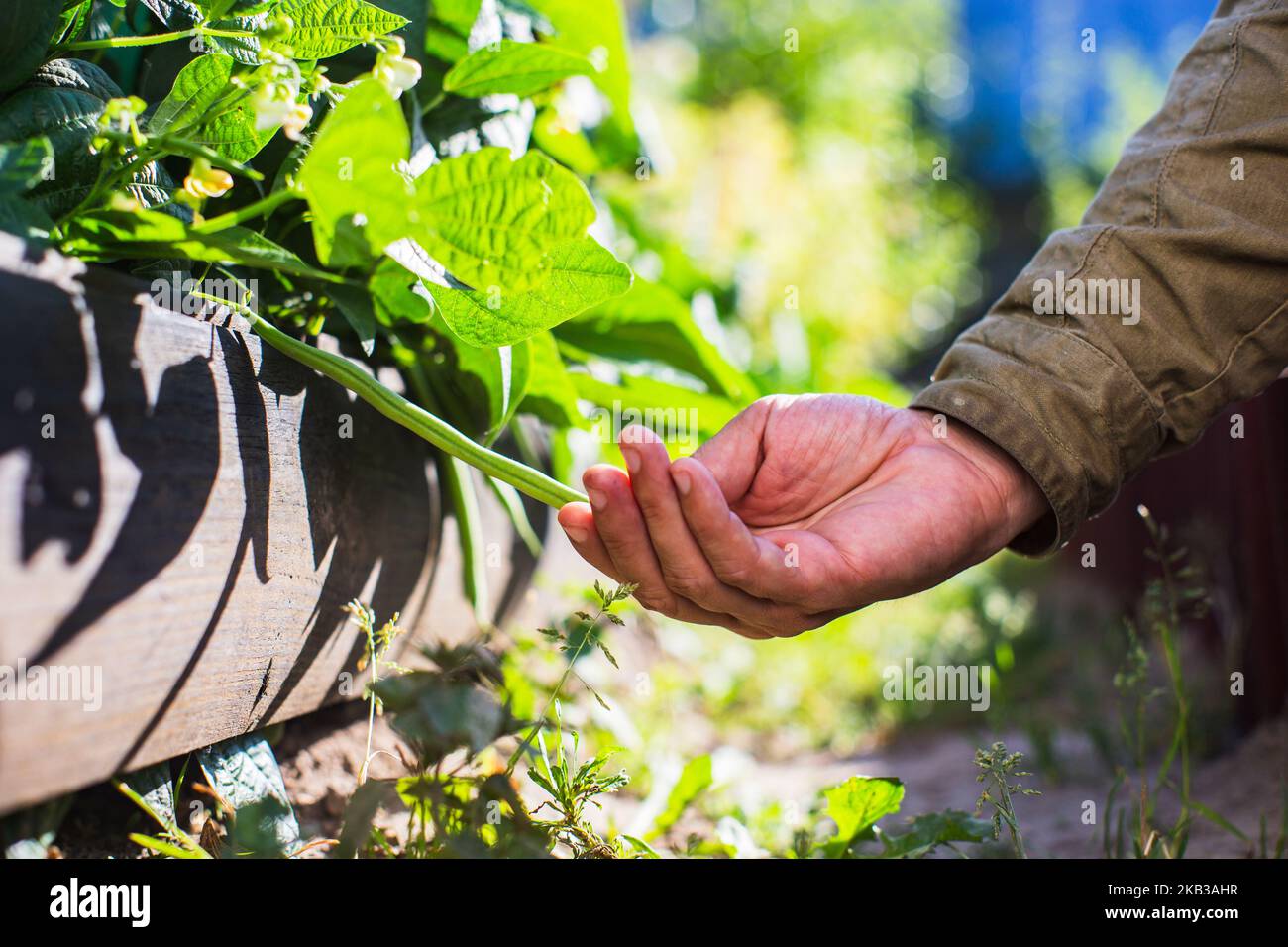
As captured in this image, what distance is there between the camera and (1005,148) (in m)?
9.14

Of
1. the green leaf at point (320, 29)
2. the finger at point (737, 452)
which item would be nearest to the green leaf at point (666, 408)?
the finger at point (737, 452)

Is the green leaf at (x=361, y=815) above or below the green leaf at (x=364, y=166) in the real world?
below

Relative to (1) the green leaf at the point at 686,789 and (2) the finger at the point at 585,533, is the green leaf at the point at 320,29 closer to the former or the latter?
(2) the finger at the point at 585,533

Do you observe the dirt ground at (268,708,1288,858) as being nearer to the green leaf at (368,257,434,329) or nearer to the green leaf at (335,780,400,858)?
the green leaf at (335,780,400,858)

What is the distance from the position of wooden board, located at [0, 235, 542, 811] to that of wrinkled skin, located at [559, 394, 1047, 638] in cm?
19

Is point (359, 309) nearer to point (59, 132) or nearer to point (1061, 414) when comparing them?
point (59, 132)

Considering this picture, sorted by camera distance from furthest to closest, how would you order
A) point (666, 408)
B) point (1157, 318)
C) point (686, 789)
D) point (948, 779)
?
point (948, 779)
point (666, 408)
point (686, 789)
point (1157, 318)

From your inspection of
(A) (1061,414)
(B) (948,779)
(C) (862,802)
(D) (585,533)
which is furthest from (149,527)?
(B) (948,779)

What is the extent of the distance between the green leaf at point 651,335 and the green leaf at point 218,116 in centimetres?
50

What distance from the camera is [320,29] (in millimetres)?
561

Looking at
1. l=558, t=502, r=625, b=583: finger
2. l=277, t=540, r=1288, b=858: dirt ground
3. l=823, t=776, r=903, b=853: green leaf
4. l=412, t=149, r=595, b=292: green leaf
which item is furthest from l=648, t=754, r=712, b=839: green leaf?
l=412, t=149, r=595, b=292: green leaf

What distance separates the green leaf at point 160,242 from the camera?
1.65 feet

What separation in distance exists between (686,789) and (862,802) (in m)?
0.22
